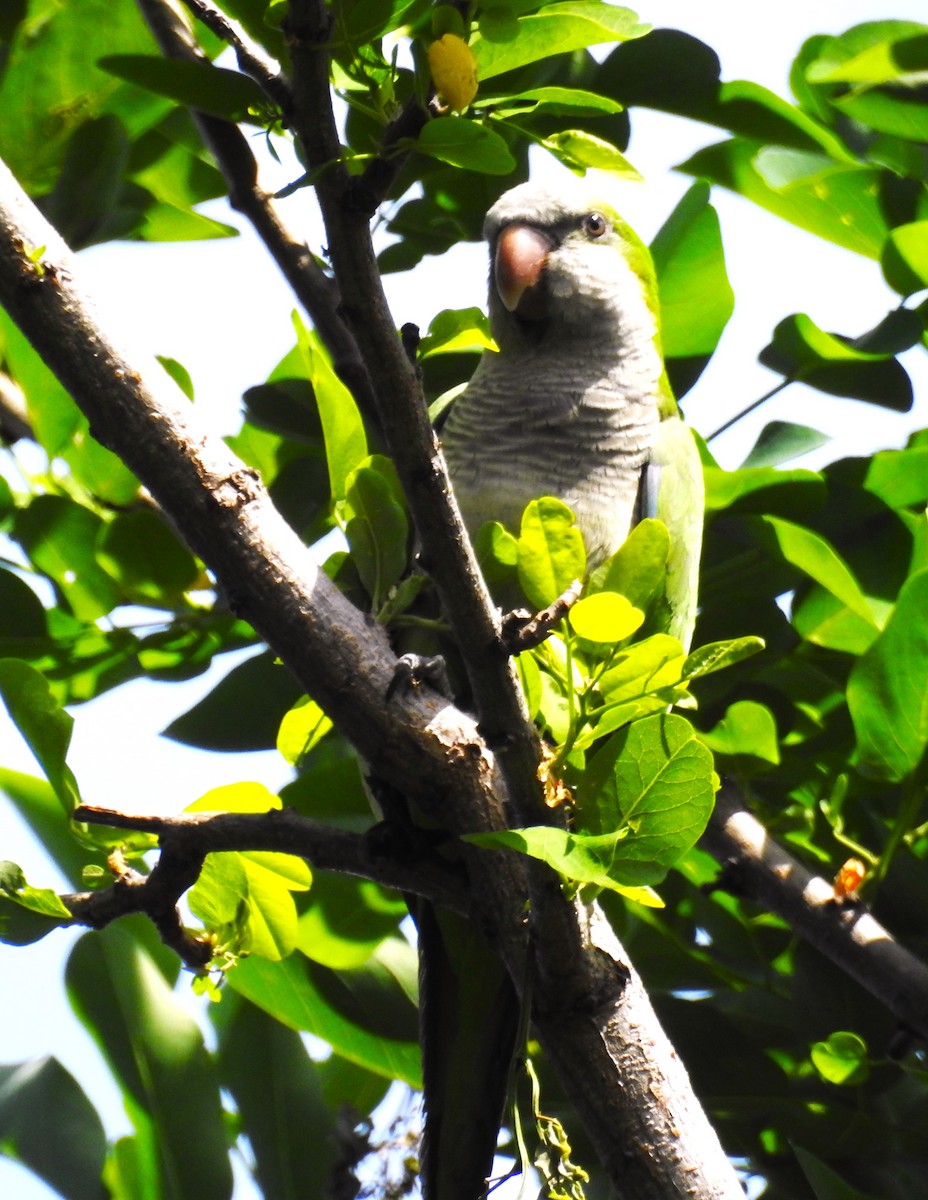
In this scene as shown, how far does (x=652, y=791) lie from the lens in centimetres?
92

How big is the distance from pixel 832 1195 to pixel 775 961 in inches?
18.3

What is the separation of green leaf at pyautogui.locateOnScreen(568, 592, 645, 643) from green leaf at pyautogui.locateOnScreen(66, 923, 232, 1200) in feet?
2.67

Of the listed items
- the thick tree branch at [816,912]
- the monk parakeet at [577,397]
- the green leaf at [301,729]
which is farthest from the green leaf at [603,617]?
the thick tree branch at [816,912]

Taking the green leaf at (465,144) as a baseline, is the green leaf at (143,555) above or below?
below

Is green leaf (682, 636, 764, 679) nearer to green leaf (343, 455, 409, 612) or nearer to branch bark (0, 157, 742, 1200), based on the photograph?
branch bark (0, 157, 742, 1200)

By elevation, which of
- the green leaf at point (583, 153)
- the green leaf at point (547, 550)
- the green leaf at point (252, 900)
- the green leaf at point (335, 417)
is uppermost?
the green leaf at point (583, 153)

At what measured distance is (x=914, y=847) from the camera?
161 centimetres

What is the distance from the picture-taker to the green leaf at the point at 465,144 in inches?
32.9

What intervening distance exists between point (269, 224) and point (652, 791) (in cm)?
91

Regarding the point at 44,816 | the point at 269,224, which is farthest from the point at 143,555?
the point at 269,224

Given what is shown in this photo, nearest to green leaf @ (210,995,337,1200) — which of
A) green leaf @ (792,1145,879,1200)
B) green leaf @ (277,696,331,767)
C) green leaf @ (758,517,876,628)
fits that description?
green leaf @ (277,696,331,767)

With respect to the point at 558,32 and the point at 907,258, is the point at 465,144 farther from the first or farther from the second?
the point at 907,258

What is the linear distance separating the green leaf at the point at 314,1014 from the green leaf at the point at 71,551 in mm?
493

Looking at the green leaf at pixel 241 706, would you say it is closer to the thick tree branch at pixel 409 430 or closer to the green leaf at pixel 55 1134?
the green leaf at pixel 55 1134
